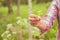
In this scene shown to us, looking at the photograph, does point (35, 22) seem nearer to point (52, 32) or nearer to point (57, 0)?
point (57, 0)

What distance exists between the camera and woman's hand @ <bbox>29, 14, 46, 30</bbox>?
1.40 metres

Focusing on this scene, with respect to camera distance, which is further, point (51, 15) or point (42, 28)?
point (51, 15)

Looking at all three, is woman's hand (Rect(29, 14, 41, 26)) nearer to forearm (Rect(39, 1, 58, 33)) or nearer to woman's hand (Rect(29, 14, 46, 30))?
woman's hand (Rect(29, 14, 46, 30))

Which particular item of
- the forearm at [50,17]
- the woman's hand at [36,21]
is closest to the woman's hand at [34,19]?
the woman's hand at [36,21]

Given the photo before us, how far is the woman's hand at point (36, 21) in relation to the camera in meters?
1.40

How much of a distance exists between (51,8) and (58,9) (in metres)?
0.05

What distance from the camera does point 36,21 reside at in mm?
1418

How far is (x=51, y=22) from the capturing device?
1.60 m

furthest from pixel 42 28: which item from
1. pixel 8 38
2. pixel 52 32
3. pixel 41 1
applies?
pixel 41 1

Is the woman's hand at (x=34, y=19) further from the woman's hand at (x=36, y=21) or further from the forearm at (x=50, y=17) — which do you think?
the forearm at (x=50, y=17)

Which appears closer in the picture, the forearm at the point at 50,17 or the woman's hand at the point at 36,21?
the woman's hand at the point at 36,21

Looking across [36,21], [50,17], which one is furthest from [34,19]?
[50,17]

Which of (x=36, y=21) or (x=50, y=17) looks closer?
(x=36, y=21)

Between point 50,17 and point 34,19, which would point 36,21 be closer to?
point 34,19
